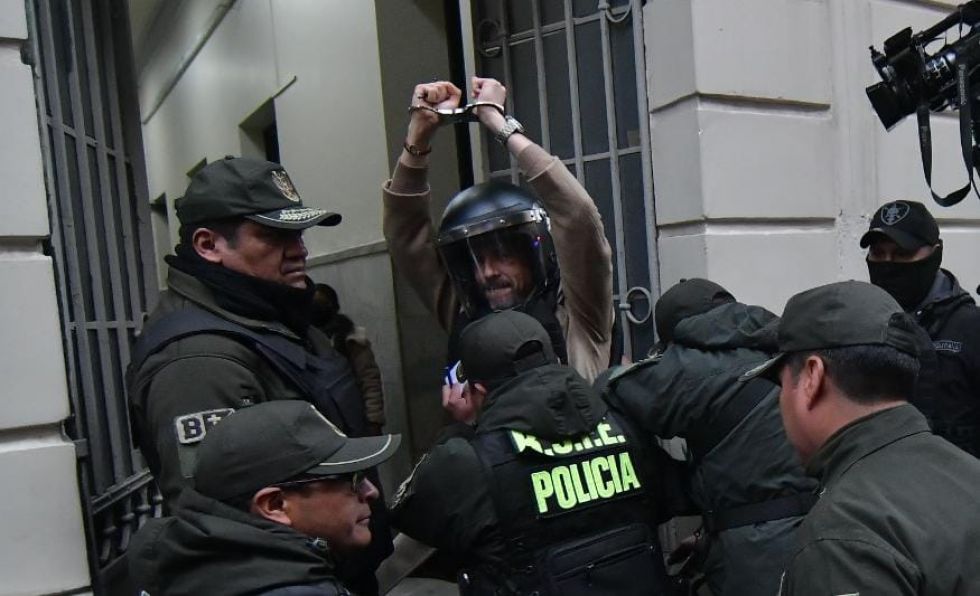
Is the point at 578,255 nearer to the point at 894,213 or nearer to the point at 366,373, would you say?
the point at 894,213

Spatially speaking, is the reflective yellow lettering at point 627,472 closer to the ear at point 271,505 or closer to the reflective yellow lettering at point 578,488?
the reflective yellow lettering at point 578,488

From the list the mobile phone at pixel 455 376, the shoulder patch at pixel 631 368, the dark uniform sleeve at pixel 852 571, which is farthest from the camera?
the mobile phone at pixel 455 376

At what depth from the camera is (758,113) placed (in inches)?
136

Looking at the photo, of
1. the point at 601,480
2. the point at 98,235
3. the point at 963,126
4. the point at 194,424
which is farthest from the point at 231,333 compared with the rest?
the point at 963,126

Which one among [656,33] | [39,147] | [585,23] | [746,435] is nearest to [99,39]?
[39,147]

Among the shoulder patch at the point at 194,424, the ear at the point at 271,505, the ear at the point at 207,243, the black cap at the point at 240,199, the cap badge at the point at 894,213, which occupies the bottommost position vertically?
the ear at the point at 271,505

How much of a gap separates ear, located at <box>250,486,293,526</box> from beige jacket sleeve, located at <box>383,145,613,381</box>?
4.85ft

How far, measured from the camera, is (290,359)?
1.98 m

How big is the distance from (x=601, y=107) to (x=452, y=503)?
7.45 feet

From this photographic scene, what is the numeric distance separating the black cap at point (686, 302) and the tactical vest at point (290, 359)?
100cm

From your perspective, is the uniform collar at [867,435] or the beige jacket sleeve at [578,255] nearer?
the uniform collar at [867,435]

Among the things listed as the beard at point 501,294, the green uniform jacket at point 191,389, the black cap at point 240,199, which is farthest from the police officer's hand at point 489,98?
the green uniform jacket at point 191,389

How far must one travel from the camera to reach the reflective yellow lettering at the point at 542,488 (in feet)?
6.61

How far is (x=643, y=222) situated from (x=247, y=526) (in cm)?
266
